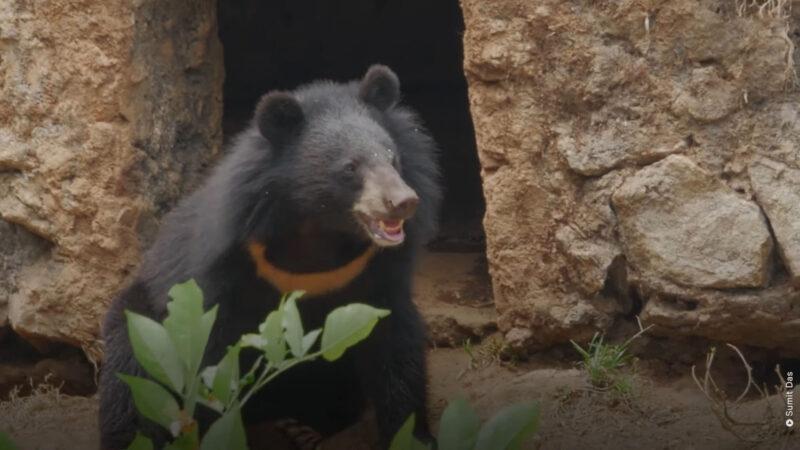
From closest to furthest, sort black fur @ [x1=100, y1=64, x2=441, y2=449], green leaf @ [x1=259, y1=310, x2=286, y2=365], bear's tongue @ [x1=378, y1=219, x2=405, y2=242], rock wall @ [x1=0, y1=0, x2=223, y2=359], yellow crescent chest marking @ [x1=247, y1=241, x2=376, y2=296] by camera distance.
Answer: green leaf @ [x1=259, y1=310, x2=286, y2=365] < bear's tongue @ [x1=378, y1=219, x2=405, y2=242] < black fur @ [x1=100, y1=64, x2=441, y2=449] < yellow crescent chest marking @ [x1=247, y1=241, x2=376, y2=296] < rock wall @ [x1=0, y1=0, x2=223, y2=359]

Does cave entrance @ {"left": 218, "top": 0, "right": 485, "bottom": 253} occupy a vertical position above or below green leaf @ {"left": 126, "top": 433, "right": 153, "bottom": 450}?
below

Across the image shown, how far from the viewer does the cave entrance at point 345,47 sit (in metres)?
9.82

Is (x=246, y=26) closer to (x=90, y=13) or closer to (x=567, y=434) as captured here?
(x=90, y=13)

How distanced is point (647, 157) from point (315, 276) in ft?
4.42

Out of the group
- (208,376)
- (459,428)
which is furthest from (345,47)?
(459,428)

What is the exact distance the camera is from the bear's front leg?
16.1 feet

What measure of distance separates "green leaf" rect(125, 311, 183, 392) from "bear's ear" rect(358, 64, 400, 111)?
3659mm

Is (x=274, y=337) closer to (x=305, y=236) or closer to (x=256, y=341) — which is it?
(x=256, y=341)

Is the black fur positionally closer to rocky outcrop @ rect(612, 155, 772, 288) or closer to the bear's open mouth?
the bear's open mouth

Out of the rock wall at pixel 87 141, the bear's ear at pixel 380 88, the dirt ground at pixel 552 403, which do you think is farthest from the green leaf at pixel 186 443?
the rock wall at pixel 87 141

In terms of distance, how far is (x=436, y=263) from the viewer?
691cm

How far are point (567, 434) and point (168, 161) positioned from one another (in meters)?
2.24

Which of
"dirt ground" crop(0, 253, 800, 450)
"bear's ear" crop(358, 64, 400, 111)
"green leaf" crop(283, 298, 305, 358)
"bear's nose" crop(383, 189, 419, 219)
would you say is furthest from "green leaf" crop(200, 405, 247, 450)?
"bear's ear" crop(358, 64, 400, 111)

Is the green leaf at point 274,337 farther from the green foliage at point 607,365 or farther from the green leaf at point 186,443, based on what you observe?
the green foliage at point 607,365
